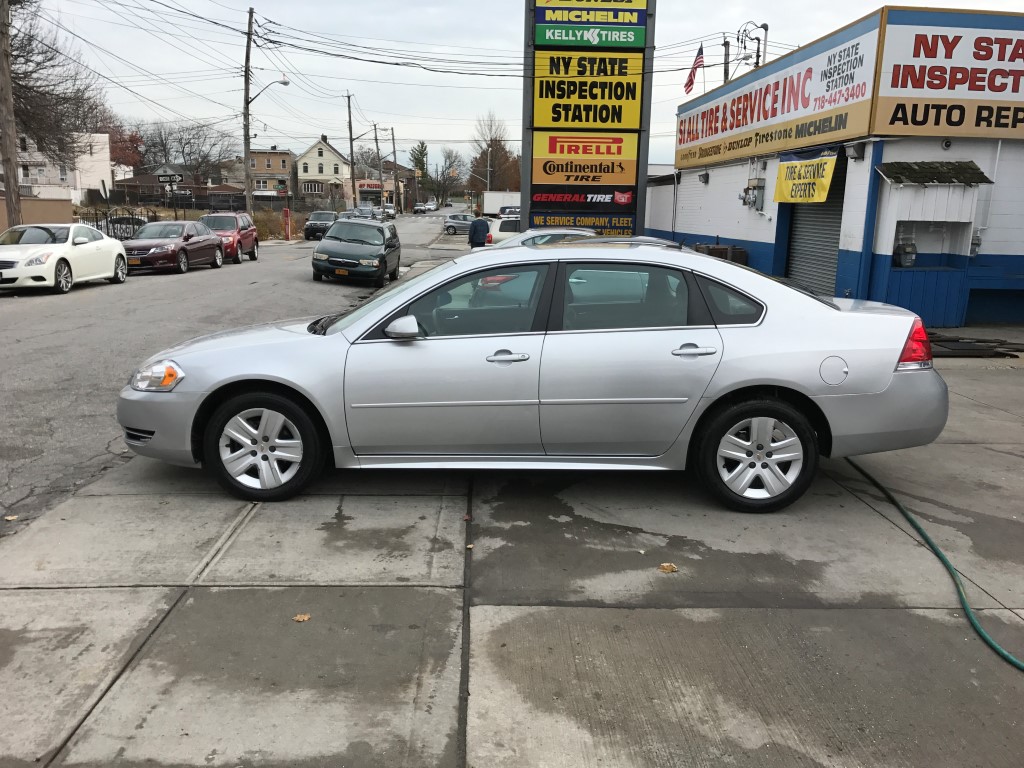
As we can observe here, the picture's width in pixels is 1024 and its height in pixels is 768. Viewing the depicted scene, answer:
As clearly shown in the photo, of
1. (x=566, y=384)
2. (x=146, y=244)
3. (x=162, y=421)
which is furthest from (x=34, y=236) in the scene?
(x=566, y=384)

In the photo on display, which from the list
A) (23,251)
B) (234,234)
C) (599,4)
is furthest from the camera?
(234,234)

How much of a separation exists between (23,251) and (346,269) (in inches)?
269

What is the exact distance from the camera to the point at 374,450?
191 inches

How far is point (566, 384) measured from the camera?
15.4ft

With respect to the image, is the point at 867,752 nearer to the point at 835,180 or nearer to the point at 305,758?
the point at 305,758

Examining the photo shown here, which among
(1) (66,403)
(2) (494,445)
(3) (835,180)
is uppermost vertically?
(3) (835,180)

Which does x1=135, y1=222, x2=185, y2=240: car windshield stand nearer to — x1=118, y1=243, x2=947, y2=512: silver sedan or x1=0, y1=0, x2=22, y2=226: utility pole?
x1=0, y1=0, x2=22, y2=226: utility pole

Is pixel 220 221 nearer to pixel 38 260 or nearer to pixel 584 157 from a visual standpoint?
pixel 38 260

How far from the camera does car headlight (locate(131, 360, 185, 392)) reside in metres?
4.87

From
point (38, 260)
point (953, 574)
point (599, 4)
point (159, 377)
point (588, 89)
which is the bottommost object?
point (953, 574)

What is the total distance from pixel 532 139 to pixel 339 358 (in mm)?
12901

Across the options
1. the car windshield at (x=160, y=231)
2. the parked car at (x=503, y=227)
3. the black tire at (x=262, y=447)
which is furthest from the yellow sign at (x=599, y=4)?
the black tire at (x=262, y=447)

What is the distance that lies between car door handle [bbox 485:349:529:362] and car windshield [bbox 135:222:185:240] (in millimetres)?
19532

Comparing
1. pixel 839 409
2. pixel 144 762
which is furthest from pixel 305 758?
pixel 839 409
